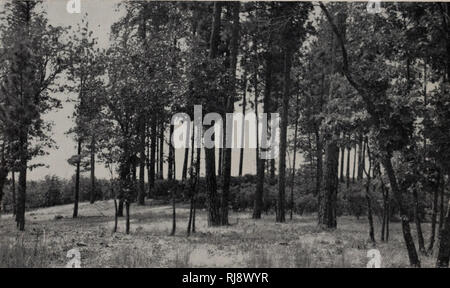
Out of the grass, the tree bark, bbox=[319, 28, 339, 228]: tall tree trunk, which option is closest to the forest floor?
the grass

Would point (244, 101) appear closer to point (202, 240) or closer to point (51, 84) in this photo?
point (51, 84)

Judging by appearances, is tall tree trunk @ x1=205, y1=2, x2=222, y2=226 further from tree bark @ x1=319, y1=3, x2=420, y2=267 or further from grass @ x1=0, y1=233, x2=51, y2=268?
tree bark @ x1=319, y1=3, x2=420, y2=267

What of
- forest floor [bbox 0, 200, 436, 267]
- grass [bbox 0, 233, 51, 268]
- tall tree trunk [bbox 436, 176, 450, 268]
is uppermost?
tall tree trunk [bbox 436, 176, 450, 268]

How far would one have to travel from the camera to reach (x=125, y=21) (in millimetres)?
31109

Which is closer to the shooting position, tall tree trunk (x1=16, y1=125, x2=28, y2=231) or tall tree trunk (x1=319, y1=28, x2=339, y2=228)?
tall tree trunk (x1=319, y1=28, x2=339, y2=228)

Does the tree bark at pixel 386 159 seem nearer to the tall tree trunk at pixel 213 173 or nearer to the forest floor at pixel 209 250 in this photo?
the forest floor at pixel 209 250

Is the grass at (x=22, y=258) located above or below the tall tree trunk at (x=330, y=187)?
below

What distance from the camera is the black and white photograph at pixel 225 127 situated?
1101 cm

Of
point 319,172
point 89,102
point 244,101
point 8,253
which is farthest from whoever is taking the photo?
point 244,101

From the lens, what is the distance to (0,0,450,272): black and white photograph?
1101 cm

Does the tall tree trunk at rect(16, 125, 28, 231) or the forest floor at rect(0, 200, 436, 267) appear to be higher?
the tall tree trunk at rect(16, 125, 28, 231)

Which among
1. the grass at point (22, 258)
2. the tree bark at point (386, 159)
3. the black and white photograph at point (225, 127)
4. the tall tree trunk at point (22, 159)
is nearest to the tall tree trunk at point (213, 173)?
the black and white photograph at point (225, 127)
